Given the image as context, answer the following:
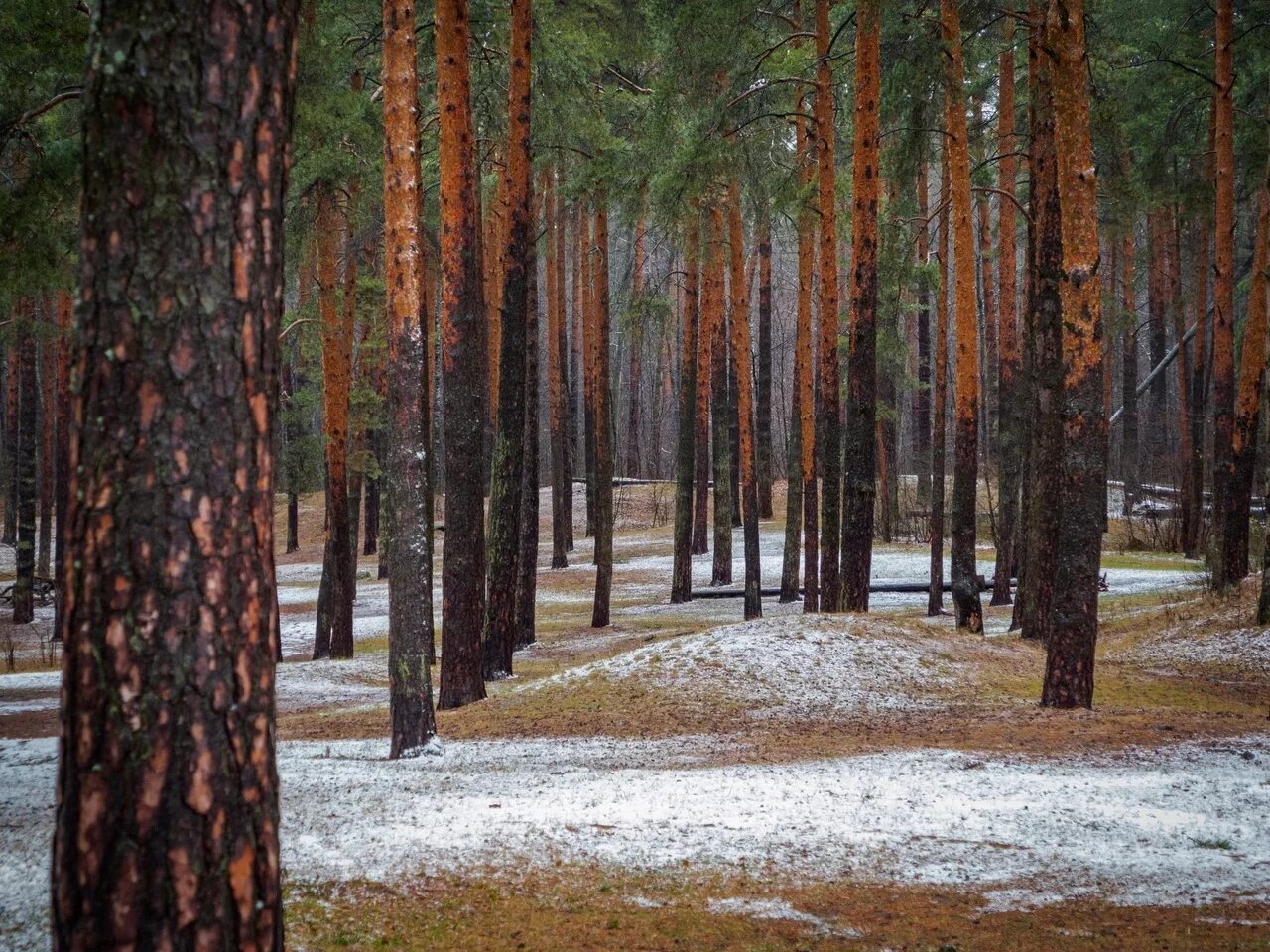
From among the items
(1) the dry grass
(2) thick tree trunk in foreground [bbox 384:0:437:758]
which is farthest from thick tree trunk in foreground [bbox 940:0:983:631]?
(1) the dry grass

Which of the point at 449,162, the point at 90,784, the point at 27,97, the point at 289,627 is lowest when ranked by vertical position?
the point at 289,627

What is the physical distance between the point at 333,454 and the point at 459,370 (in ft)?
20.0

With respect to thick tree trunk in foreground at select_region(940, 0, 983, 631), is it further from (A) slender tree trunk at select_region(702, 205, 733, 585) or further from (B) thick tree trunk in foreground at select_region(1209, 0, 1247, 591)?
(A) slender tree trunk at select_region(702, 205, 733, 585)

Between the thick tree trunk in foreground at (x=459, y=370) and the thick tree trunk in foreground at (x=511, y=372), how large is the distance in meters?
1.38

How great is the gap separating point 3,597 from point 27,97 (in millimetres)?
16550

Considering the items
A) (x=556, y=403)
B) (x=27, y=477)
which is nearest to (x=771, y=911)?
(x=27, y=477)

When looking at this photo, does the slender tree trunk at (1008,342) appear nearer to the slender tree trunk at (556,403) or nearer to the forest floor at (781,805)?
the forest floor at (781,805)

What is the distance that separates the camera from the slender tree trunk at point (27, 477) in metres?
21.3

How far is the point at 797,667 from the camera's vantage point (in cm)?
1158

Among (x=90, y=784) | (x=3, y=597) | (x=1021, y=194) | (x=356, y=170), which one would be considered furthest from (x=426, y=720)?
(x=1021, y=194)

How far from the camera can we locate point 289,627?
20625 mm

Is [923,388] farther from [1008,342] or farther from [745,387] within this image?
[1008,342]

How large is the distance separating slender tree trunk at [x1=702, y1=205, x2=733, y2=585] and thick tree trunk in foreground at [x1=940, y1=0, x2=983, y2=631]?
14.7ft

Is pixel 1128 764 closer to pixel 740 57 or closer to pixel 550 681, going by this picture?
pixel 550 681
